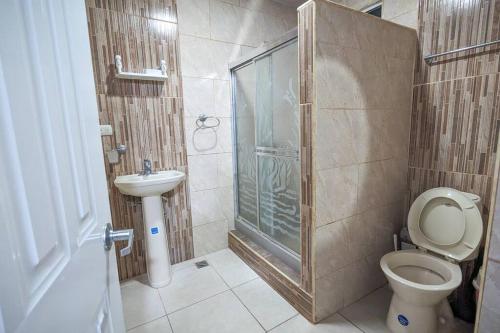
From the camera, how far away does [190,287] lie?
6.91 feet

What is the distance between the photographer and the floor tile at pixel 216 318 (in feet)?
5.44

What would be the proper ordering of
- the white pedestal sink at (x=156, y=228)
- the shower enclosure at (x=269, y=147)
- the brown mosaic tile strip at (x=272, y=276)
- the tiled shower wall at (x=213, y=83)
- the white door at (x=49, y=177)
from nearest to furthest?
the white door at (x=49, y=177) < the brown mosaic tile strip at (x=272, y=276) < the shower enclosure at (x=269, y=147) < the white pedestal sink at (x=156, y=228) < the tiled shower wall at (x=213, y=83)

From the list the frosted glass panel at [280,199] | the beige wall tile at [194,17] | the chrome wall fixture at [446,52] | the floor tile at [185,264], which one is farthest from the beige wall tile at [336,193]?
the beige wall tile at [194,17]

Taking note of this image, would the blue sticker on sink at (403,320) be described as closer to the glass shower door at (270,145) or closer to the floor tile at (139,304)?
the glass shower door at (270,145)

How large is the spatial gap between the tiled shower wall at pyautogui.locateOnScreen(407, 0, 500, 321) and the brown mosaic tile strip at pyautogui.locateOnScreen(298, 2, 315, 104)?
41.2 inches

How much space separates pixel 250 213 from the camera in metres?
2.59

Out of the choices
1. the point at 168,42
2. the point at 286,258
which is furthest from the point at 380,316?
the point at 168,42

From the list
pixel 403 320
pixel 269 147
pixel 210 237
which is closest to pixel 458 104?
pixel 269 147

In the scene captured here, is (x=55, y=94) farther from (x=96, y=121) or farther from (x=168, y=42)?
(x=168, y=42)

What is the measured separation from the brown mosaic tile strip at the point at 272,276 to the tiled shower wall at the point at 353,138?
97 millimetres

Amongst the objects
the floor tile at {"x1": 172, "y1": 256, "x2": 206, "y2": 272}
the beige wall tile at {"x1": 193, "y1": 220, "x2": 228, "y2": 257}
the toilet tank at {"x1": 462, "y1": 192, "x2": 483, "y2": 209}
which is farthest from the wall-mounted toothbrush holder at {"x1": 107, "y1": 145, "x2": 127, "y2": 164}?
the toilet tank at {"x1": 462, "y1": 192, "x2": 483, "y2": 209}

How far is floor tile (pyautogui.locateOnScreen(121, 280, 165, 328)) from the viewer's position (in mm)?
1776

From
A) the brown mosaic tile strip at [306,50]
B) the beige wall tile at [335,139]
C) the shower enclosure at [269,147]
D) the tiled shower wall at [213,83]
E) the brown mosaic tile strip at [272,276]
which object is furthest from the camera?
the tiled shower wall at [213,83]

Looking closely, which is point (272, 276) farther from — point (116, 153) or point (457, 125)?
point (457, 125)
